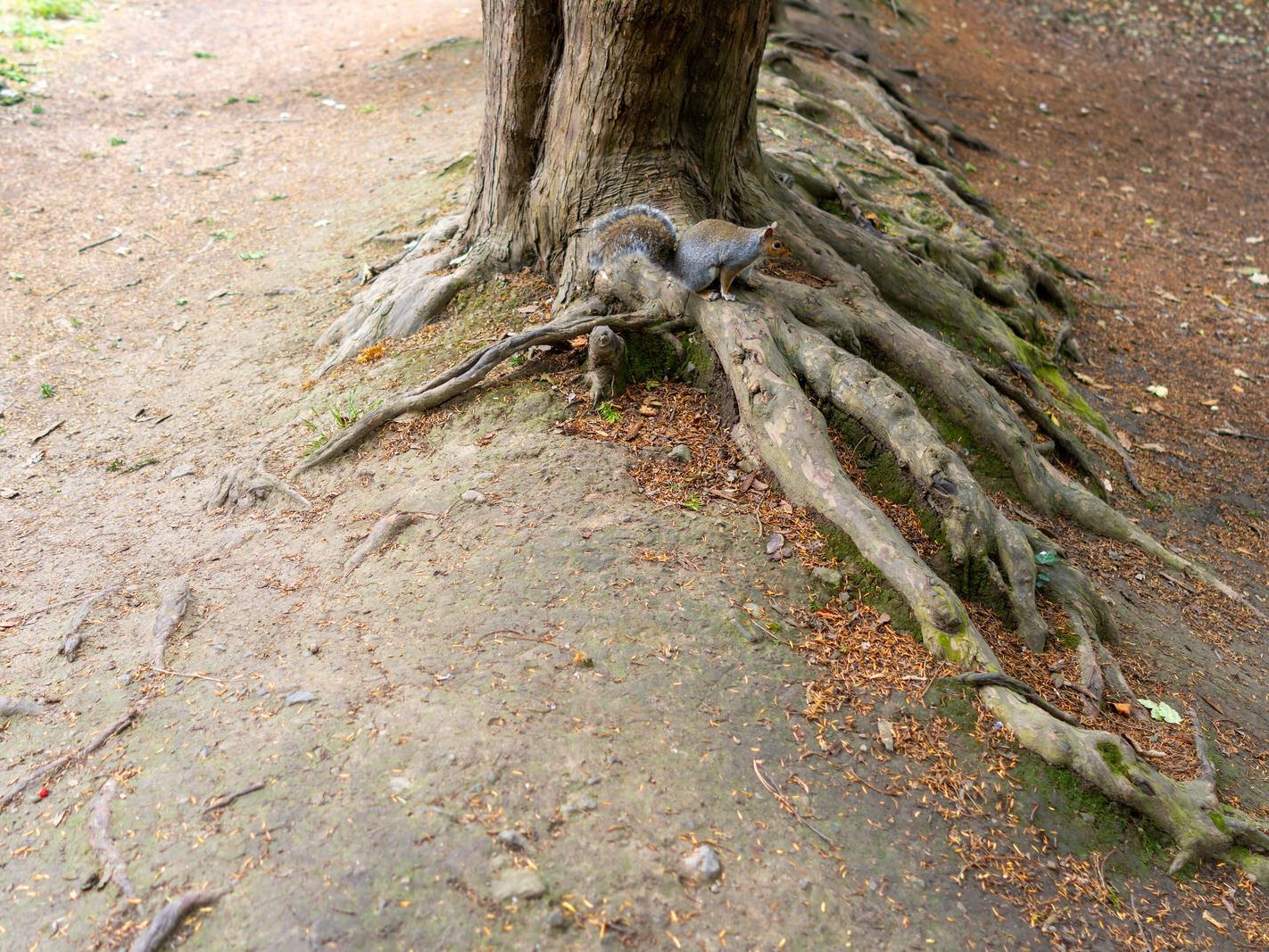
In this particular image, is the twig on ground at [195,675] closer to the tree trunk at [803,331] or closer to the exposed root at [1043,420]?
the tree trunk at [803,331]

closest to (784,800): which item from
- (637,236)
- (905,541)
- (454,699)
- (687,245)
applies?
(454,699)

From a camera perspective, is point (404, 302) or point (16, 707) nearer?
point (16, 707)

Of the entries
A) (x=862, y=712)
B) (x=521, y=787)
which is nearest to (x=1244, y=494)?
(x=862, y=712)

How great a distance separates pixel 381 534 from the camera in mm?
4043

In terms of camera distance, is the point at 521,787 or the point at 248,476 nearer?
the point at 521,787

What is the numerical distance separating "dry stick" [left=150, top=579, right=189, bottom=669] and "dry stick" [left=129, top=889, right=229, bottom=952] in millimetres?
1269

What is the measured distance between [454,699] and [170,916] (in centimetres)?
104


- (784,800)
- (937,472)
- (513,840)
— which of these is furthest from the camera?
(937,472)

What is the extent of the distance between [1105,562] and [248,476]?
477 cm

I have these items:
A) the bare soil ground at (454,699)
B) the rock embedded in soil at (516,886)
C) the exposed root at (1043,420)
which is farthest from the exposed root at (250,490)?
the exposed root at (1043,420)

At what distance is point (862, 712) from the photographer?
3.26 m

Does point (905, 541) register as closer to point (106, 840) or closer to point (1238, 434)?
point (106, 840)

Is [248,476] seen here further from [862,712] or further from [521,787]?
[862,712]

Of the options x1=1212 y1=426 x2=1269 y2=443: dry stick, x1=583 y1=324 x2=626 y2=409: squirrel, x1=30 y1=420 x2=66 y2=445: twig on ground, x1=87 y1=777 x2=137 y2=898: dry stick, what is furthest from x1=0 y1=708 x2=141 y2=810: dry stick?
x1=1212 y1=426 x2=1269 y2=443: dry stick
